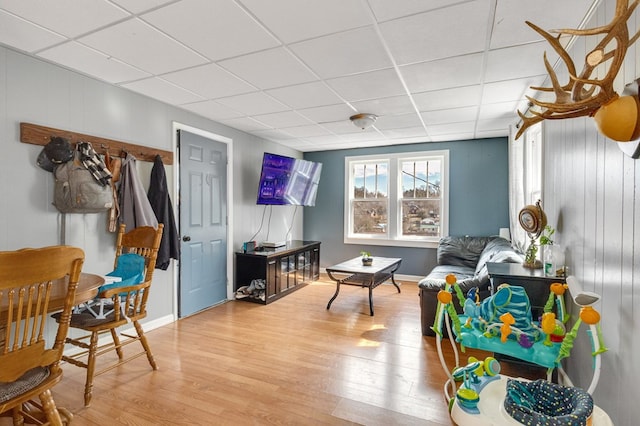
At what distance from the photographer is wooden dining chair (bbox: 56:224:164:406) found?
2.14 meters

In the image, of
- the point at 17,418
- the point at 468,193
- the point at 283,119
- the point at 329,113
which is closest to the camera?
the point at 17,418

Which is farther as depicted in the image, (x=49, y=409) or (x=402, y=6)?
(x=402, y=6)

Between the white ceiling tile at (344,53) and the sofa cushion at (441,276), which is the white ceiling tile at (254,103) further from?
the sofa cushion at (441,276)

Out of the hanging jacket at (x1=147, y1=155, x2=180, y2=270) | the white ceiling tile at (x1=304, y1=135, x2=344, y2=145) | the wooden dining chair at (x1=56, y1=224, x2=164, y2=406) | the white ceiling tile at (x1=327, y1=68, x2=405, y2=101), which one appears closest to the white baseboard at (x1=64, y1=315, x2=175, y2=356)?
the wooden dining chair at (x1=56, y1=224, x2=164, y2=406)

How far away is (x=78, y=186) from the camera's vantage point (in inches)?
98.4

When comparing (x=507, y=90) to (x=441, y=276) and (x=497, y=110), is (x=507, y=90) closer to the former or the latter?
(x=497, y=110)

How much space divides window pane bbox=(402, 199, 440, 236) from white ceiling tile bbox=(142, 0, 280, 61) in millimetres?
4075

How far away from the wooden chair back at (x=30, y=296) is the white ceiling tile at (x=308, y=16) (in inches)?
Result: 63.0

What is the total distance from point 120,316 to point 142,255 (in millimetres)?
589

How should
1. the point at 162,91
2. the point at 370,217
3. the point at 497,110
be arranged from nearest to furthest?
the point at 162,91, the point at 497,110, the point at 370,217

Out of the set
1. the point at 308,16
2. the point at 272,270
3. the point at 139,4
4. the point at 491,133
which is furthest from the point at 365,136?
the point at 139,4

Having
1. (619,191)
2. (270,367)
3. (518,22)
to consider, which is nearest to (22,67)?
(270,367)

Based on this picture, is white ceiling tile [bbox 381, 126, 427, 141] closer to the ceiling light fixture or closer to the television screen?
the ceiling light fixture

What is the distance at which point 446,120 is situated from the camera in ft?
13.4
